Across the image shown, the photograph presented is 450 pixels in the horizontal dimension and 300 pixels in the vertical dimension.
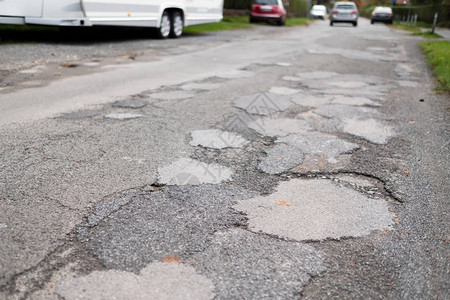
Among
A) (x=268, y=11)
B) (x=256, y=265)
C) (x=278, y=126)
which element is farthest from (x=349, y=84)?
(x=268, y=11)

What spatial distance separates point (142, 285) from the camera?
1.80 metres

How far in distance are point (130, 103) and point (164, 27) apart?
8.12 m

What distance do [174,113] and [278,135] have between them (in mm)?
1208

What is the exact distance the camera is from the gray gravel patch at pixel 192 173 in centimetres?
290

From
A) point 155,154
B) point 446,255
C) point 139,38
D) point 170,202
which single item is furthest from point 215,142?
point 139,38

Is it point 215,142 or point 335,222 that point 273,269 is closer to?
point 335,222

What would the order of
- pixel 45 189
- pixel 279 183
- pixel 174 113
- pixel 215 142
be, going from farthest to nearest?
pixel 174 113 → pixel 215 142 → pixel 279 183 → pixel 45 189

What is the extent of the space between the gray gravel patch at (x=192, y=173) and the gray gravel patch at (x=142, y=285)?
39.9 inches

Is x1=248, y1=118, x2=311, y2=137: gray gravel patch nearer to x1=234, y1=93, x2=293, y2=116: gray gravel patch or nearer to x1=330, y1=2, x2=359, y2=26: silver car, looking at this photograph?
x1=234, y1=93, x2=293, y2=116: gray gravel patch

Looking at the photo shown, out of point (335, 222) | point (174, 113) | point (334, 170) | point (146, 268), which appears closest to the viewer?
point (146, 268)

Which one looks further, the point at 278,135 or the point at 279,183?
the point at 278,135

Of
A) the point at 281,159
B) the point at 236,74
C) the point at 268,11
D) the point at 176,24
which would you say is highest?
the point at 268,11

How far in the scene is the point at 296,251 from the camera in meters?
2.12

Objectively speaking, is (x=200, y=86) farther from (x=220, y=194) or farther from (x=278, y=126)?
(x=220, y=194)
